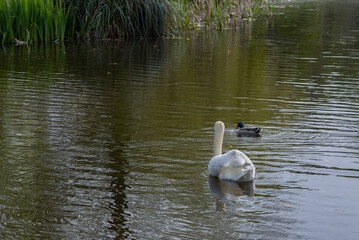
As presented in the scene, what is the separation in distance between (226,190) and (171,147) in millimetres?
1973

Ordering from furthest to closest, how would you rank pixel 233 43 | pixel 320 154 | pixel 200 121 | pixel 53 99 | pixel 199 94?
1. pixel 233 43
2. pixel 199 94
3. pixel 53 99
4. pixel 200 121
5. pixel 320 154

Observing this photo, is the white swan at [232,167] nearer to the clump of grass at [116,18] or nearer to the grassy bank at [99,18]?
the grassy bank at [99,18]

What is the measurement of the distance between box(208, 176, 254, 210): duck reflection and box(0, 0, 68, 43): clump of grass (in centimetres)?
1549

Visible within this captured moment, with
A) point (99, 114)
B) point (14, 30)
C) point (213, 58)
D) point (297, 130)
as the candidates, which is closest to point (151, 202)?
point (297, 130)

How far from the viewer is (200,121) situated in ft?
36.7

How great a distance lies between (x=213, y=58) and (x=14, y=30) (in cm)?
770

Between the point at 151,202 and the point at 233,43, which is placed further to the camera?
the point at 233,43

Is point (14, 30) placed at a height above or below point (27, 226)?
above

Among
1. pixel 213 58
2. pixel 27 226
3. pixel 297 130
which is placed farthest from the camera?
pixel 213 58

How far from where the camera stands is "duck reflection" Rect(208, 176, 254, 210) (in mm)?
7231

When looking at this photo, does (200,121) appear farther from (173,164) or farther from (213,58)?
(213,58)

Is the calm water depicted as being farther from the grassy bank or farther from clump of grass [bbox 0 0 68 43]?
the grassy bank

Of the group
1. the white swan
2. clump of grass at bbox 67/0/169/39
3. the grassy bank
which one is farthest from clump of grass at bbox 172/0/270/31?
the white swan

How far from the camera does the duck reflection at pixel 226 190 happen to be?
7231 millimetres
